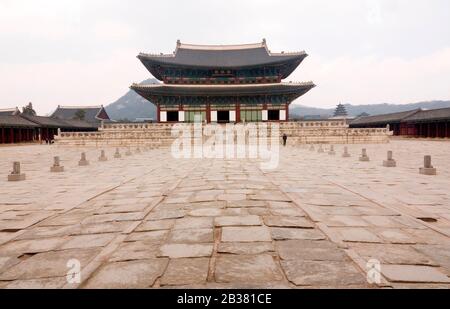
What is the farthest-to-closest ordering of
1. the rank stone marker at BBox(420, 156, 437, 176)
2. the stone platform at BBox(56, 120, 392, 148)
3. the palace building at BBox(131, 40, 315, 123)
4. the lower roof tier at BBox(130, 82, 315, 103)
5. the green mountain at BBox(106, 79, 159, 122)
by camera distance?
the green mountain at BBox(106, 79, 159, 122)
the palace building at BBox(131, 40, 315, 123)
the lower roof tier at BBox(130, 82, 315, 103)
the stone platform at BBox(56, 120, 392, 148)
the rank stone marker at BBox(420, 156, 437, 176)

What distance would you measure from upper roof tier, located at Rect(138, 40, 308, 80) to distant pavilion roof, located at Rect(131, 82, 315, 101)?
3034 mm

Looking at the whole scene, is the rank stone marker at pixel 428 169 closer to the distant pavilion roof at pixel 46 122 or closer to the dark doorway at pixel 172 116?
the dark doorway at pixel 172 116

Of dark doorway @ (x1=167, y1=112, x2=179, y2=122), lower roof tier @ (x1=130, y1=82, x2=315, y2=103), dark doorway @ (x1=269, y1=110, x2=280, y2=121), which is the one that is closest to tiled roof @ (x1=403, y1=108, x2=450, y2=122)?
lower roof tier @ (x1=130, y1=82, x2=315, y2=103)

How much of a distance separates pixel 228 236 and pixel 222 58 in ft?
122

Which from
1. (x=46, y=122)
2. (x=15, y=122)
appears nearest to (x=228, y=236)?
(x=15, y=122)

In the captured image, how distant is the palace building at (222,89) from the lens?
1287 inches

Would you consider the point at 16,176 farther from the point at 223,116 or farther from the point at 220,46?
the point at 220,46

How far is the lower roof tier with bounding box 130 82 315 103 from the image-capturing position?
32031 millimetres

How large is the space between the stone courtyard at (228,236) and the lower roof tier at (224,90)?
2622cm

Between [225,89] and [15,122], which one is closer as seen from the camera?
[225,89]

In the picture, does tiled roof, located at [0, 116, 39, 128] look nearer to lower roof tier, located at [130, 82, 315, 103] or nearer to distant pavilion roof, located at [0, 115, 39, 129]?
distant pavilion roof, located at [0, 115, 39, 129]

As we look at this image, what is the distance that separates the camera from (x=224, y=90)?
32812 millimetres

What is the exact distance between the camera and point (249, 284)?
2.45 meters
